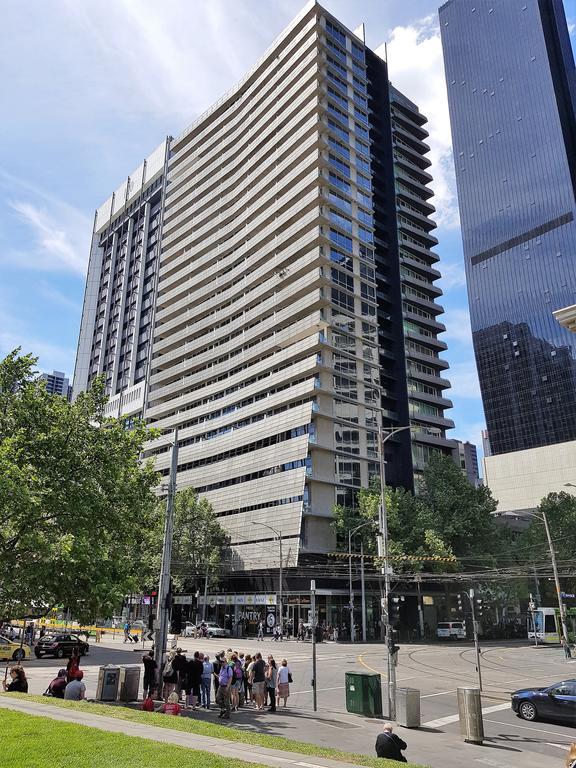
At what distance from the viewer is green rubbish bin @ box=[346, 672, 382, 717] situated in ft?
59.1

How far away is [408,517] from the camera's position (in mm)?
59750

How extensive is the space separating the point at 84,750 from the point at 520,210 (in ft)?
477

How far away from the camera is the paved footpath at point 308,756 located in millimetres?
9742

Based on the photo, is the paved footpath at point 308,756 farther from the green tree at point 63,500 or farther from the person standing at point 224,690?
the person standing at point 224,690

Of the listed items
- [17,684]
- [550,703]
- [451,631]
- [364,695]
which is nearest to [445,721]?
[364,695]

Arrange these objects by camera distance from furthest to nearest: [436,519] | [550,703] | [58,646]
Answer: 1. [436,519]
2. [58,646]
3. [550,703]

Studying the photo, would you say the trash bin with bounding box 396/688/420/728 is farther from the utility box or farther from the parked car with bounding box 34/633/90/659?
the parked car with bounding box 34/633/90/659

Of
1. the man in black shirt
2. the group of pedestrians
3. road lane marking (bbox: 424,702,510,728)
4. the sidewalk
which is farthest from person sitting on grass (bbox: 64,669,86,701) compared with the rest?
road lane marking (bbox: 424,702,510,728)

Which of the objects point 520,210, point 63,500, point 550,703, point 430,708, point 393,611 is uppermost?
point 520,210

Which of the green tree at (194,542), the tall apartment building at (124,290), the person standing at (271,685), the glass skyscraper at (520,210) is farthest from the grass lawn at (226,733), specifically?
the glass skyscraper at (520,210)

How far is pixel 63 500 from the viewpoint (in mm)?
17047

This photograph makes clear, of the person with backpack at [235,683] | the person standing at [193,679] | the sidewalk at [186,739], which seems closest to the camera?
the sidewalk at [186,739]

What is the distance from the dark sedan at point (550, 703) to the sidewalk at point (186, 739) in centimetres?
1087

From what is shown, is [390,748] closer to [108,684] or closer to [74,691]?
[74,691]
